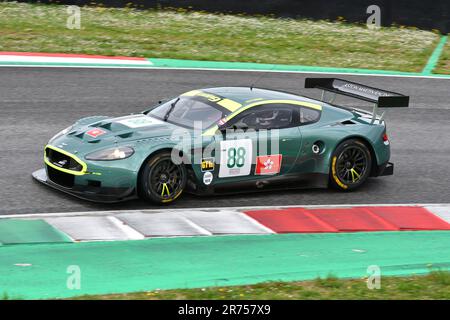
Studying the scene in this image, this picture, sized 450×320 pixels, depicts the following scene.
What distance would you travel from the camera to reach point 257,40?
70.3 feet

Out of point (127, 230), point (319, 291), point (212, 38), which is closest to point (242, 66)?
point (212, 38)

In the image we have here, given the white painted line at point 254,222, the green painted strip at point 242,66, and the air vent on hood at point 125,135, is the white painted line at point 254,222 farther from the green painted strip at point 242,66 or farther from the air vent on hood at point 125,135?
the green painted strip at point 242,66

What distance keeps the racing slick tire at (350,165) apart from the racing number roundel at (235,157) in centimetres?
125

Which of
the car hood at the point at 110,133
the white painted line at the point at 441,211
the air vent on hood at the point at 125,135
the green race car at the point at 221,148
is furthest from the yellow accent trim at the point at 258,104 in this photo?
the white painted line at the point at 441,211

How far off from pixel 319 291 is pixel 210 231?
7.36 ft

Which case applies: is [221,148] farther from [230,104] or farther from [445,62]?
[445,62]

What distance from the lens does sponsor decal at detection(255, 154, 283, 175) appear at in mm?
11266

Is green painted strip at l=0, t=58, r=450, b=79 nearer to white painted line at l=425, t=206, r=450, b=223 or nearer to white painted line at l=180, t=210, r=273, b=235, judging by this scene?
white painted line at l=425, t=206, r=450, b=223

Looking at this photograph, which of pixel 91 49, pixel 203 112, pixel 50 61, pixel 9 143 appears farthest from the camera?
pixel 91 49

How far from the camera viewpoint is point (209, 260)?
9141 millimetres

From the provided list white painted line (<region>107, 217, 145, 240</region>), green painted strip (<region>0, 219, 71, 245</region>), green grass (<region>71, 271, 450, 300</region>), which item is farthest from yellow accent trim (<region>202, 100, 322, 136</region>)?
green grass (<region>71, 271, 450, 300</region>)

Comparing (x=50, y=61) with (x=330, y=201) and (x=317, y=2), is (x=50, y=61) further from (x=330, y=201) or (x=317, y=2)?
(x=330, y=201)
